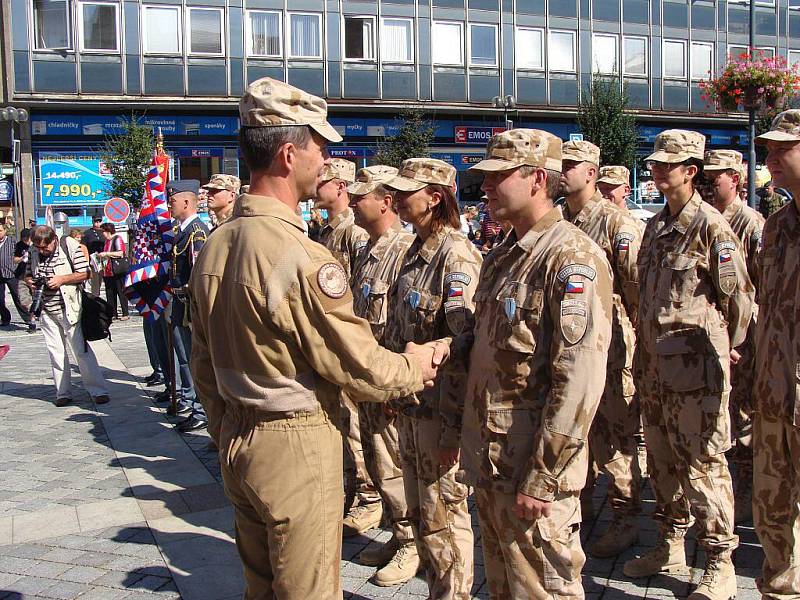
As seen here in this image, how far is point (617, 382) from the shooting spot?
527 cm

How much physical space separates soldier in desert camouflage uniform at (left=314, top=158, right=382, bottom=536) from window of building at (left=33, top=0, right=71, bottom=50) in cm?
2646

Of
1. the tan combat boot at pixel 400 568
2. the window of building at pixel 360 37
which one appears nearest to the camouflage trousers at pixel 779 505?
the tan combat boot at pixel 400 568

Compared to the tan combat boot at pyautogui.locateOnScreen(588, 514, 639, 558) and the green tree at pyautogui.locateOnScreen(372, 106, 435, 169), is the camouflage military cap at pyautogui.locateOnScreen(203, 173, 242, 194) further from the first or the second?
the green tree at pyautogui.locateOnScreen(372, 106, 435, 169)

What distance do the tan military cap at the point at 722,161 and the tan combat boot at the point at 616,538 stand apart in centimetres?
258

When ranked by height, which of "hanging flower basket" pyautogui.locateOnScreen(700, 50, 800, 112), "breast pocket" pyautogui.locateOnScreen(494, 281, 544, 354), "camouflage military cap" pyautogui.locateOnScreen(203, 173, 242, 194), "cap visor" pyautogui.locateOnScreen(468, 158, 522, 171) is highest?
"hanging flower basket" pyautogui.locateOnScreen(700, 50, 800, 112)

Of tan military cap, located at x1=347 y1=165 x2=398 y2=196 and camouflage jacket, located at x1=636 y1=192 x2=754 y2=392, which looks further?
tan military cap, located at x1=347 y1=165 x2=398 y2=196

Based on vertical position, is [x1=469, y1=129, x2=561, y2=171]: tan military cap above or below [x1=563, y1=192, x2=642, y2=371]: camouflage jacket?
above

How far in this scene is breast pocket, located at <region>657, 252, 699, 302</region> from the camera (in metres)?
4.42

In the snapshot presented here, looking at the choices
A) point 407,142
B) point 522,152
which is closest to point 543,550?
point 522,152

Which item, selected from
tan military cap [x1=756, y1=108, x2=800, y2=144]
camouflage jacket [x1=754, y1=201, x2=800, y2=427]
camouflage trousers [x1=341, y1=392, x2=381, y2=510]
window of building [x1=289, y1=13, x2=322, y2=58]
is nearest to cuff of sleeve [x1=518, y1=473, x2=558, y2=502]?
camouflage jacket [x1=754, y1=201, x2=800, y2=427]

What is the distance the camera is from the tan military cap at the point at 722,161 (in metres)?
5.99

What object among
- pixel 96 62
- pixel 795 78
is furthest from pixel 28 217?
pixel 795 78

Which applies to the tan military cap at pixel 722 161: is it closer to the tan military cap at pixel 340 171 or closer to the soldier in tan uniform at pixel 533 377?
the tan military cap at pixel 340 171

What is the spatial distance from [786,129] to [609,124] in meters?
28.5
